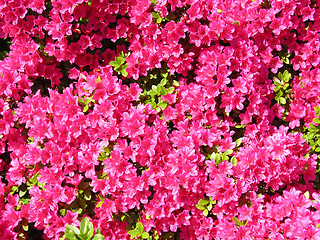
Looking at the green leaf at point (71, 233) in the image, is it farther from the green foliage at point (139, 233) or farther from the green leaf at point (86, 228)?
the green foliage at point (139, 233)

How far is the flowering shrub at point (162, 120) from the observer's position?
278 centimetres

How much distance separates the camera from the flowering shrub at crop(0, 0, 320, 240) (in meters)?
2.78

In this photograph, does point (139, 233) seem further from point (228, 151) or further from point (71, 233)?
point (228, 151)

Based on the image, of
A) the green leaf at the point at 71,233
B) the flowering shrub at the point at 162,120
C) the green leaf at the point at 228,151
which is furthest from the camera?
the green leaf at the point at 228,151

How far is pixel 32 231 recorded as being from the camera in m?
→ 3.20

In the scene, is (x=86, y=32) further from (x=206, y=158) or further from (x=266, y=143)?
(x=266, y=143)

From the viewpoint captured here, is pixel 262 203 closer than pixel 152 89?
Yes

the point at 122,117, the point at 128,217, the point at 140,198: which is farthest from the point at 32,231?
the point at 122,117

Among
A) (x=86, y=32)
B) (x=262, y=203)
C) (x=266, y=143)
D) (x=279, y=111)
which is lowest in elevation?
(x=262, y=203)

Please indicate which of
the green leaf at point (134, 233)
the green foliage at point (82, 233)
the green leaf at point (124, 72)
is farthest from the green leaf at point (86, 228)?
the green leaf at point (124, 72)

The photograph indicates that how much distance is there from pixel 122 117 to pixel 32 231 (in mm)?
1466

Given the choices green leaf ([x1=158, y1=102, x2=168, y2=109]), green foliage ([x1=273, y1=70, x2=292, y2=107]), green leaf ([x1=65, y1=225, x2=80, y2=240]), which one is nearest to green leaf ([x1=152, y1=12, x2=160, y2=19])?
green leaf ([x1=158, y1=102, x2=168, y2=109])

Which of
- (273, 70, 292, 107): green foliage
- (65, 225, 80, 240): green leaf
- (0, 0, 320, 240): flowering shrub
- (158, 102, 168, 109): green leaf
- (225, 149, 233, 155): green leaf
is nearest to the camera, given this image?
(65, 225, 80, 240): green leaf

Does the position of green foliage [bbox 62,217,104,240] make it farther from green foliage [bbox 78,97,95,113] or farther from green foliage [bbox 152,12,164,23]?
green foliage [bbox 152,12,164,23]
